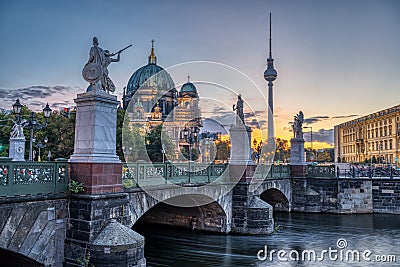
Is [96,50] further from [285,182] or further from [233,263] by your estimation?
[285,182]

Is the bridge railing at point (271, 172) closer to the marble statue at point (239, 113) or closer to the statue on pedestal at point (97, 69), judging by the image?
the marble statue at point (239, 113)

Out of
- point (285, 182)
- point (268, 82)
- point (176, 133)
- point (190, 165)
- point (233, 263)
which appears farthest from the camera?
point (268, 82)

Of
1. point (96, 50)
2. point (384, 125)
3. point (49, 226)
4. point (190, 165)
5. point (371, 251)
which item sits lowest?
point (371, 251)

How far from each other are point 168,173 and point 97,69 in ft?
18.3

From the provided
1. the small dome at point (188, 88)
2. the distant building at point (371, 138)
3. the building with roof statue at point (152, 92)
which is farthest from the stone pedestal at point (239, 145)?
the small dome at point (188, 88)

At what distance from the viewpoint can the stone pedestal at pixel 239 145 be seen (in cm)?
2103

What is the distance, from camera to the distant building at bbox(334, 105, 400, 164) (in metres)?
80.2

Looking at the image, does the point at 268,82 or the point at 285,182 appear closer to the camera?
the point at 285,182

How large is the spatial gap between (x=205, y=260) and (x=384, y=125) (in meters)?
79.9

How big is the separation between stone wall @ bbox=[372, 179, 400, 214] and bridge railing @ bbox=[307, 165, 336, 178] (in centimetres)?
318

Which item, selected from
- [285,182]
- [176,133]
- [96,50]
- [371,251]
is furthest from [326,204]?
[176,133]

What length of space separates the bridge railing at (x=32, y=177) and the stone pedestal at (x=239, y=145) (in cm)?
1166

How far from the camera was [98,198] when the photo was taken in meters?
10.6

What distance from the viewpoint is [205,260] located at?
50.9ft
